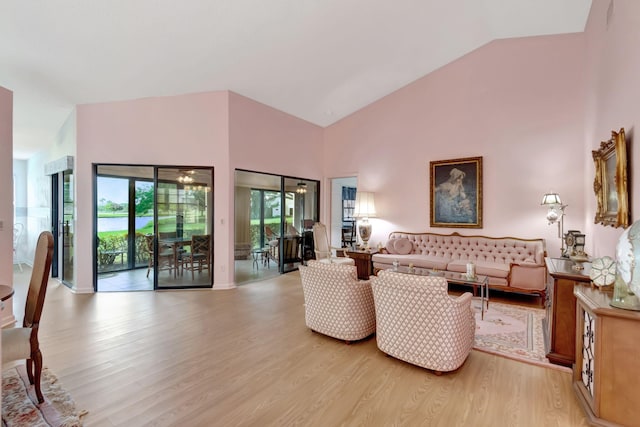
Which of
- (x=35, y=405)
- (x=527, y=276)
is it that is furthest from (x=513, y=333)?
(x=35, y=405)

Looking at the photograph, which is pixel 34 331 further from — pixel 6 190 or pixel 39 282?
pixel 6 190

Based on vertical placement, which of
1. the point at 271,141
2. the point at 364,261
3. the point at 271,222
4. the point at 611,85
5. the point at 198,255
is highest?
the point at 271,141

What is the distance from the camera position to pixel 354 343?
335 cm

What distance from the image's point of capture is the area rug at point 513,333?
3120mm

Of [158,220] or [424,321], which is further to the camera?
[158,220]

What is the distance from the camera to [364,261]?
21.3ft

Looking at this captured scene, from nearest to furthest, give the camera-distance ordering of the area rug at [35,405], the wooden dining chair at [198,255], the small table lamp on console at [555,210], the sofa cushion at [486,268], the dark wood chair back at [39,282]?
the area rug at [35,405] < the dark wood chair back at [39,282] < the small table lamp on console at [555,210] < the sofa cushion at [486,268] < the wooden dining chair at [198,255]

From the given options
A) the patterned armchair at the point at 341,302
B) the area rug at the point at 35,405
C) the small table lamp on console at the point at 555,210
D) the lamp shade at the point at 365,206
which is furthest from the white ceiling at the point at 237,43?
the area rug at the point at 35,405

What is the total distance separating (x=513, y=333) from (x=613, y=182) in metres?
1.94

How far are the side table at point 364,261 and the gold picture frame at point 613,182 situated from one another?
3.69 m

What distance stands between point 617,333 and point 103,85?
6.58 meters

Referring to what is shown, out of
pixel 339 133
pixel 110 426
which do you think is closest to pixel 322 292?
pixel 110 426

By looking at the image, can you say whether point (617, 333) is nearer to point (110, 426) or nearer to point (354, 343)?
point (354, 343)

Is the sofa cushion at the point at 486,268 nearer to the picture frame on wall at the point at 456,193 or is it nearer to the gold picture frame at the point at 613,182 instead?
the picture frame on wall at the point at 456,193
